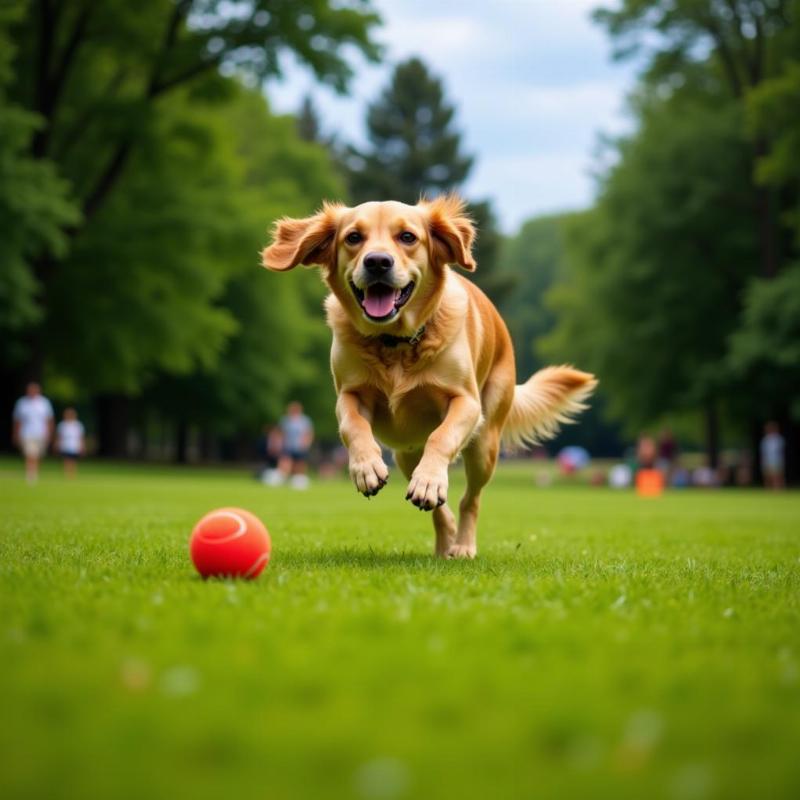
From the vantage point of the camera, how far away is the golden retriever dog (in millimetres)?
6250

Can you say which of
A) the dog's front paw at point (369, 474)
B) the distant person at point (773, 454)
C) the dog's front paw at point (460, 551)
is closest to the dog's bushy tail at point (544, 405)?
the dog's front paw at point (460, 551)

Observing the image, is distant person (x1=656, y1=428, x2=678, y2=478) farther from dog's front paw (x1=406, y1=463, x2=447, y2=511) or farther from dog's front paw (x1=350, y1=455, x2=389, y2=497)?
dog's front paw (x1=350, y1=455, x2=389, y2=497)

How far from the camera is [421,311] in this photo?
21.5ft

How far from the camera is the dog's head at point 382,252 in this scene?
626 centimetres

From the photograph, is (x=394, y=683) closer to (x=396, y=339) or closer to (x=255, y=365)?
(x=396, y=339)

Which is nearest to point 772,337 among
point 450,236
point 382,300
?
point 450,236

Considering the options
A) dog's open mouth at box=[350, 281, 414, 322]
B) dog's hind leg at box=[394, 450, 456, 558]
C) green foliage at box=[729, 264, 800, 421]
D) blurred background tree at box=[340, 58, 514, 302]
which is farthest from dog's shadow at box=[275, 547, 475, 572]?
blurred background tree at box=[340, 58, 514, 302]

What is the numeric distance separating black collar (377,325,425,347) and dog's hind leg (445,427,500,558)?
1072 mm

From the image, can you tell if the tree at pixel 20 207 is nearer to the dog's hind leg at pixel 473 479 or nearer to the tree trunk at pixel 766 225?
the dog's hind leg at pixel 473 479

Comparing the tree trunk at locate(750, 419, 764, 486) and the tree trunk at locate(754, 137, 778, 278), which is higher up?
the tree trunk at locate(754, 137, 778, 278)

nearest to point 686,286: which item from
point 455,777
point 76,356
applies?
point 76,356

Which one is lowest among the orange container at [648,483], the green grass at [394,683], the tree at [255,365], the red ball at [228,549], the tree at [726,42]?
the orange container at [648,483]

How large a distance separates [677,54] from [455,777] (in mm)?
34780

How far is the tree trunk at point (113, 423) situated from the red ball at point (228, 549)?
125 ft
